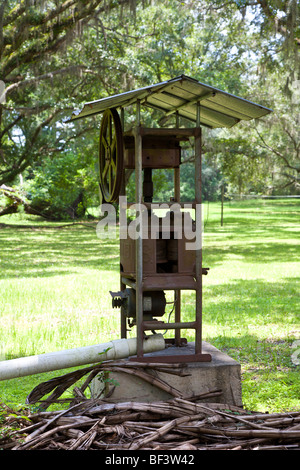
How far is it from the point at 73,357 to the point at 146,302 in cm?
71

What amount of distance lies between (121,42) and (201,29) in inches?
126

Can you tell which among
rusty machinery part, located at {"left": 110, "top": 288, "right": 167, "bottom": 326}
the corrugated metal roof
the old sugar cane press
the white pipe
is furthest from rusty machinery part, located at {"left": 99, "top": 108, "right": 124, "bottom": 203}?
the white pipe

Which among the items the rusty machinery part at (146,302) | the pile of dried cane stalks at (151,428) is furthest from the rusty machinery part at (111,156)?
the pile of dried cane stalks at (151,428)

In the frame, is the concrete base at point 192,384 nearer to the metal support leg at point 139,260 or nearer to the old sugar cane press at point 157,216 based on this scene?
the old sugar cane press at point 157,216

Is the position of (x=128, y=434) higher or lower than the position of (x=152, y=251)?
lower

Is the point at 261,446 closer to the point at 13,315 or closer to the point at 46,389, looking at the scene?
the point at 46,389

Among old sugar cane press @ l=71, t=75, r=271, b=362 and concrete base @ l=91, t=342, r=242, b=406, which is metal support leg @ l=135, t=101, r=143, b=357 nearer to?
old sugar cane press @ l=71, t=75, r=271, b=362

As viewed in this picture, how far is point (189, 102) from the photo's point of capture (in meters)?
4.81

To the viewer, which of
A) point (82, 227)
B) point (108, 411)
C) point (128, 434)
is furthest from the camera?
point (82, 227)

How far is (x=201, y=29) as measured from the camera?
749 inches

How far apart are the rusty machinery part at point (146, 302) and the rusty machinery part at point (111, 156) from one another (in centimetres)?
80

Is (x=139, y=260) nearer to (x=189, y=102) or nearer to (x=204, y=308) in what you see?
(x=189, y=102)

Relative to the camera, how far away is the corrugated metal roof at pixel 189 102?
14.0ft

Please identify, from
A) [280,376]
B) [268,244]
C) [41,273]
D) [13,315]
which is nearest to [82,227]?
[268,244]
